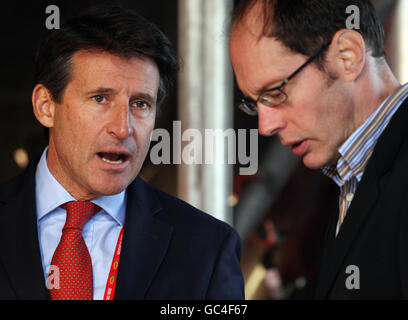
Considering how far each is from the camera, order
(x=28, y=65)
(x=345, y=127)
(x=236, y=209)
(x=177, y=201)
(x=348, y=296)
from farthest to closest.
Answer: (x=28, y=65)
(x=236, y=209)
(x=177, y=201)
(x=345, y=127)
(x=348, y=296)

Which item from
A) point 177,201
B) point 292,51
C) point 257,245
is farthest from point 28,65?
point 292,51

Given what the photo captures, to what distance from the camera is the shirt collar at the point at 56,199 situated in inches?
76.1

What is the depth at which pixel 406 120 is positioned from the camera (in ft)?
5.28

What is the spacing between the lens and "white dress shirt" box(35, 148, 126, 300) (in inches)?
72.8

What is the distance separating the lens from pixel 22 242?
1820mm

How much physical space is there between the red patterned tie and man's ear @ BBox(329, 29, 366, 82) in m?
0.91

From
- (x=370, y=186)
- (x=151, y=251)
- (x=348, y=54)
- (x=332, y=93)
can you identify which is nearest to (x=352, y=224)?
(x=370, y=186)

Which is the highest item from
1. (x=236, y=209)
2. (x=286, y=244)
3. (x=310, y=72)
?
(x=310, y=72)

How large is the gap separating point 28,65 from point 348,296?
129 inches

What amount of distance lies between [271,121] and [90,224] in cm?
67

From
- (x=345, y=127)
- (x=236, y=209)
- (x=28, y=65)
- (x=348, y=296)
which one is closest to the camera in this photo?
(x=348, y=296)

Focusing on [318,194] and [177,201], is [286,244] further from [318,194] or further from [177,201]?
[177,201]

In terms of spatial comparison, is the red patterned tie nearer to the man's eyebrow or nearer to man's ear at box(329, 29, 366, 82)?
the man's eyebrow

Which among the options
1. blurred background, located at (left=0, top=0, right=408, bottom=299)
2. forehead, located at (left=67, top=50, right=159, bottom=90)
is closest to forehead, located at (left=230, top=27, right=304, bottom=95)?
forehead, located at (left=67, top=50, right=159, bottom=90)
